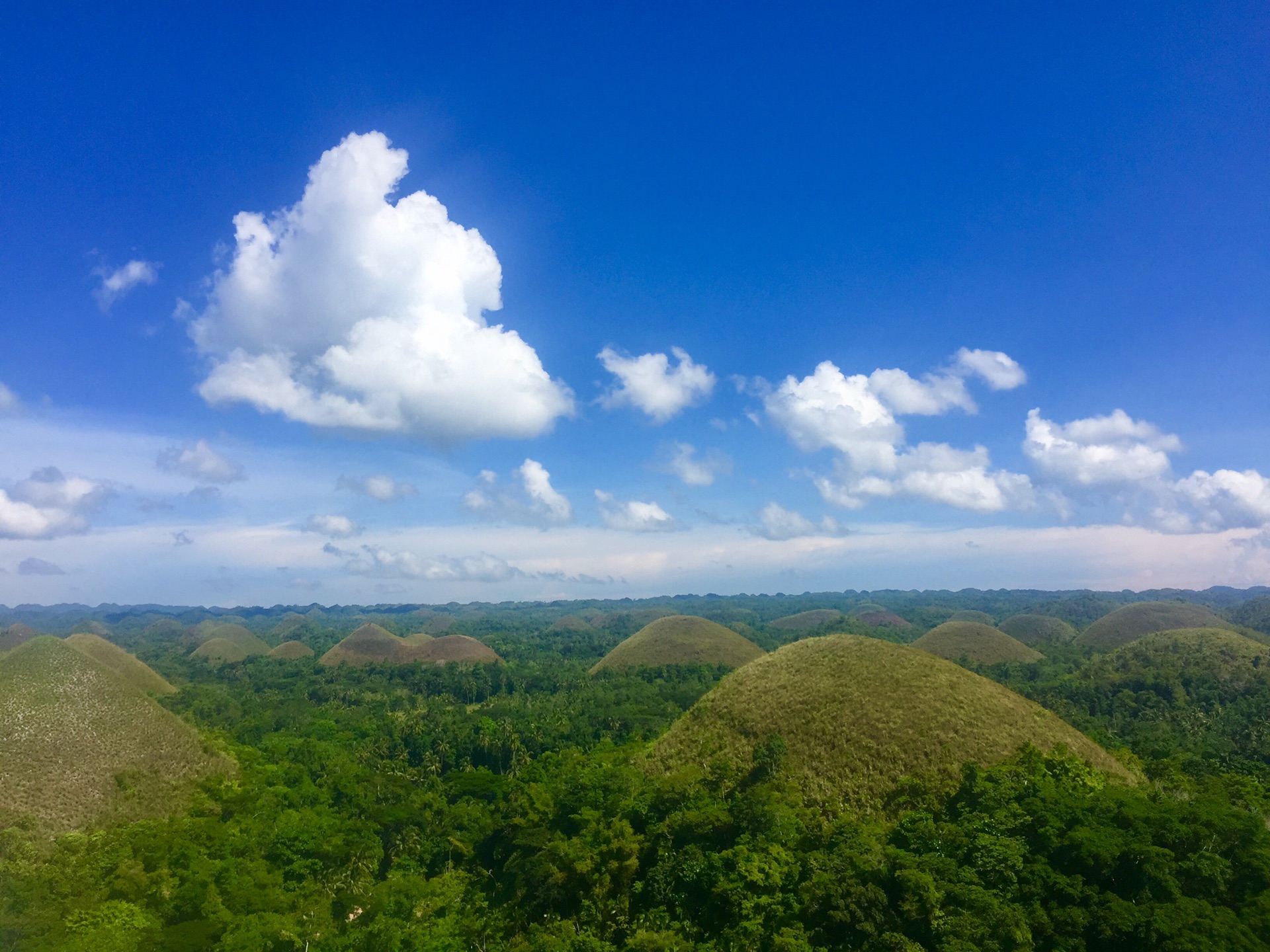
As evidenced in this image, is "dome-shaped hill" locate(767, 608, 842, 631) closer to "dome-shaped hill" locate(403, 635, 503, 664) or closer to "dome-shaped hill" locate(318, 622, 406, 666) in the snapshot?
"dome-shaped hill" locate(403, 635, 503, 664)

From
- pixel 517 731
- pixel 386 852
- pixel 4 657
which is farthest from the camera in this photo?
pixel 517 731

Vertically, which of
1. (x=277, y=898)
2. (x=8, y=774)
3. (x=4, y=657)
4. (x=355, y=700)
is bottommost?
(x=355, y=700)

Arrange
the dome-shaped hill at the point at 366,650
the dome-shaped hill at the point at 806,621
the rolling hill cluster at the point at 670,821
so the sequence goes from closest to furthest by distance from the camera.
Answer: the rolling hill cluster at the point at 670,821 < the dome-shaped hill at the point at 366,650 < the dome-shaped hill at the point at 806,621

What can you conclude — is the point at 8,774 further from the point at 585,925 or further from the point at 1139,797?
the point at 1139,797

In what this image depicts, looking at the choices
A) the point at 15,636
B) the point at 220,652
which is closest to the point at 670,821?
the point at 220,652

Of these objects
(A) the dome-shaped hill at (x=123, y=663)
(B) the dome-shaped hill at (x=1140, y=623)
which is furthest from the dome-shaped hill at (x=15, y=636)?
(B) the dome-shaped hill at (x=1140, y=623)

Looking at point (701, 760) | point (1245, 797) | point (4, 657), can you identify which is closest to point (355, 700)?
point (4, 657)

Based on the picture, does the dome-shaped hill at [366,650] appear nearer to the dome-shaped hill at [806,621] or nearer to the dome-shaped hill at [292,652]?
the dome-shaped hill at [292,652]
